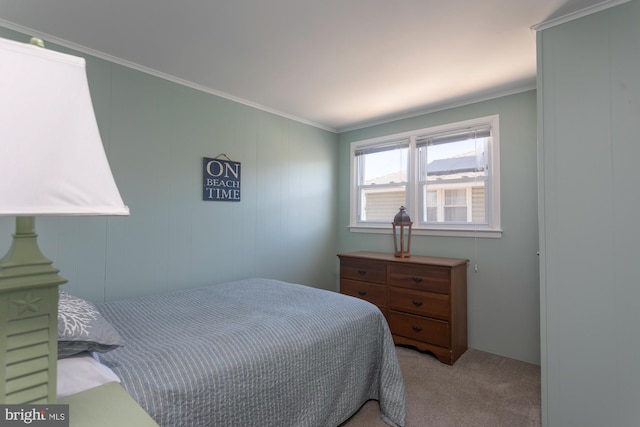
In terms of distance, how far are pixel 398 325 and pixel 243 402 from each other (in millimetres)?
2029

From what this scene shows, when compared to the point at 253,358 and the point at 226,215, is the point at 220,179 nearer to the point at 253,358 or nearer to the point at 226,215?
the point at 226,215

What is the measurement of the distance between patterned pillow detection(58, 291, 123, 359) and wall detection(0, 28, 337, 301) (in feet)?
3.49

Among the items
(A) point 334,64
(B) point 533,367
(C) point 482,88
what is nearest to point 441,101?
(C) point 482,88

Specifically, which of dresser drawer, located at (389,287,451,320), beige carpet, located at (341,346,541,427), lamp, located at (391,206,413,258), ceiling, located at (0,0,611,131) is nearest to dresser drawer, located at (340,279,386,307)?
dresser drawer, located at (389,287,451,320)

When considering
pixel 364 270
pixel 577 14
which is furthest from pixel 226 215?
pixel 577 14

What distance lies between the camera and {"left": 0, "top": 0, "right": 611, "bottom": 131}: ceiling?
1745mm

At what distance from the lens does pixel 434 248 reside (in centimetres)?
327

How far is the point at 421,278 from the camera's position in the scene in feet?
9.36

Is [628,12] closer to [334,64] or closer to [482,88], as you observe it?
[482,88]

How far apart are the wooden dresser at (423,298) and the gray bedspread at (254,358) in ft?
3.03

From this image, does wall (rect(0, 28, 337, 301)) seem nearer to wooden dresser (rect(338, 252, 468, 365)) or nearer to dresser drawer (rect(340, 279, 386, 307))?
dresser drawer (rect(340, 279, 386, 307))

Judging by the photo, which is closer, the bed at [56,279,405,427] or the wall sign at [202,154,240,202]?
the bed at [56,279,405,427]

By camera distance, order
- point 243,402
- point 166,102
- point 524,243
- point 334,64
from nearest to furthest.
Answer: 1. point 243,402
2. point 334,64
3. point 166,102
4. point 524,243

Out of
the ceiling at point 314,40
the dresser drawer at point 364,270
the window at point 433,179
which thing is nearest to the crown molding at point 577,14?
the ceiling at point 314,40
